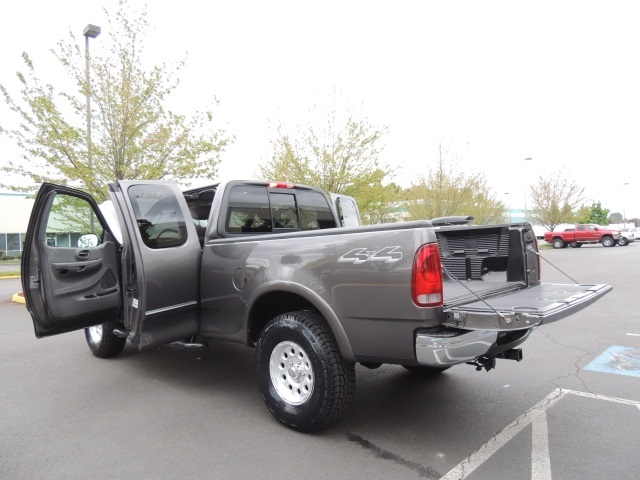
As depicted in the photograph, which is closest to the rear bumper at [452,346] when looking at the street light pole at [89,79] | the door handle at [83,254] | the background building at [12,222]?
the door handle at [83,254]

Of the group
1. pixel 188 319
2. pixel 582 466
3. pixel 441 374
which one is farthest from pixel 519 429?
pixel 188 319

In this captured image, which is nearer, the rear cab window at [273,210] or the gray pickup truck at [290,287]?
the gray pickup truck at [290,287]

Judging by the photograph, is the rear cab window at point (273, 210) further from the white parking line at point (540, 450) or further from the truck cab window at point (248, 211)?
the white parking line at point (540, 450)

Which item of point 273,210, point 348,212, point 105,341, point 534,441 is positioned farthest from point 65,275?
point 348,212

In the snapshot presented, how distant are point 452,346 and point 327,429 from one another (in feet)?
4.31

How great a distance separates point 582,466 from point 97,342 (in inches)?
200

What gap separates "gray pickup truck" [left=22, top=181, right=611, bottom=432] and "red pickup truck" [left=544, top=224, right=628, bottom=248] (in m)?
34.1

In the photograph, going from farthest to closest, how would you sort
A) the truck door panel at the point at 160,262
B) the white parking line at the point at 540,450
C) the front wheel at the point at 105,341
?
the front wheel at the point at 105,341 < the truck door panel at the point at 160,262 < the white parking line at the point at 540,450

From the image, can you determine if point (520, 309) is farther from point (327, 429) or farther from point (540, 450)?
point (327, 429)

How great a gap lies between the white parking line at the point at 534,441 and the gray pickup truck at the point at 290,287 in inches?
21.2

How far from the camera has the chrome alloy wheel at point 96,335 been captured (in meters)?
5.33

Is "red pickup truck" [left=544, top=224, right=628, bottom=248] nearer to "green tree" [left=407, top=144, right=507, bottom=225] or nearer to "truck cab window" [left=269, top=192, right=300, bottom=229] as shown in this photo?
"green tree" [left=407, top=144, right=507, bottom=225]

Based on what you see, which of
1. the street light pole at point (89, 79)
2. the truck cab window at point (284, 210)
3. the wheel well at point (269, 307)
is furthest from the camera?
the street light pole at point (89, 79)

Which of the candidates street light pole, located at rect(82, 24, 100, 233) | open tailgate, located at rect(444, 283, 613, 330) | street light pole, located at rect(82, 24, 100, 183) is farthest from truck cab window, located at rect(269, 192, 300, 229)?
street light pole, located at rect(82, 24, 100, 183)
